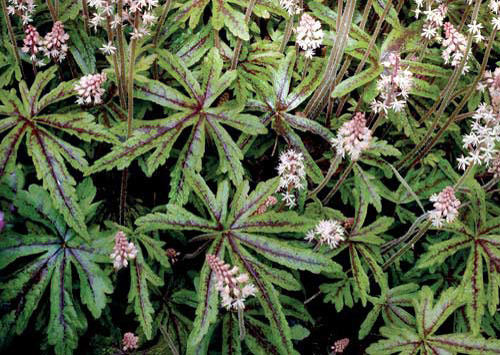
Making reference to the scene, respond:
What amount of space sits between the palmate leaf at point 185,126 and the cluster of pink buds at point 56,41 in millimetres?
403

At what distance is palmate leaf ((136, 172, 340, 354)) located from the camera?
2.16 meters

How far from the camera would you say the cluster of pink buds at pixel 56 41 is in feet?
7.49

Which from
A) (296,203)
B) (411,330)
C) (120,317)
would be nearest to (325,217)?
(296,203)

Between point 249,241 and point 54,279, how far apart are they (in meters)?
0.88

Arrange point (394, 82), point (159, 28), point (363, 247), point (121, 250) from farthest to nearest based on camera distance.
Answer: point (159, 28) < point (363, 247) < point (394, 82) < point (121, 250)

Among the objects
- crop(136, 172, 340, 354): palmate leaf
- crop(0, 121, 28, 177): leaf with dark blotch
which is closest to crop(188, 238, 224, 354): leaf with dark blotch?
crop(136, 172, 340, 354): palmate leaf

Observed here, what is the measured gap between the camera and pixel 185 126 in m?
2.41

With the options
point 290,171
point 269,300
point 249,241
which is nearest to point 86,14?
point 290,171

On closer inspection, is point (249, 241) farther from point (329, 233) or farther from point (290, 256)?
point (329, 233)

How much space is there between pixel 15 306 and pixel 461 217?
2337 mm

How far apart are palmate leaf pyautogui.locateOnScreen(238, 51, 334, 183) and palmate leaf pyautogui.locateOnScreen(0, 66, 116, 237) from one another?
826 mm

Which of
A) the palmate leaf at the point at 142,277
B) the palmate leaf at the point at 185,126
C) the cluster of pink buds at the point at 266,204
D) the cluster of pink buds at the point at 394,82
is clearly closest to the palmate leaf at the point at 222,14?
the palmate leaf at the point at 185,126

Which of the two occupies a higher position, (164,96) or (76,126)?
(164,96)

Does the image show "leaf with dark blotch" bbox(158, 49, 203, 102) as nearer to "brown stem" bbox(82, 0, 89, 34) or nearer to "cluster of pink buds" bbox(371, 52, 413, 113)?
"brown stem" bbox(82, 0, 89, 34)
